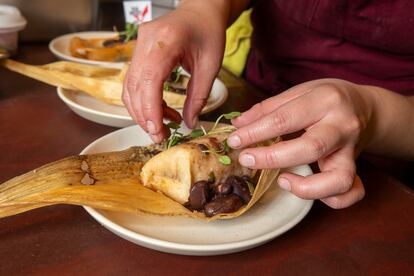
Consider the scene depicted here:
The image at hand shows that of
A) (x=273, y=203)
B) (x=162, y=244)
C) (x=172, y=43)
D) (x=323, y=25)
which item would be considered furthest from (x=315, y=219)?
(x=323, y=25)

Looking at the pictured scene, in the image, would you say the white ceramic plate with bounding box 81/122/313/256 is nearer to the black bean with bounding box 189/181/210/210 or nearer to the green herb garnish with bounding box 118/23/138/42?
the black bean with bounding box 189/181/210/210

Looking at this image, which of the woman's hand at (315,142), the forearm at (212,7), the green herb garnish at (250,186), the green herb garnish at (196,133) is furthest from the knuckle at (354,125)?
the forearm at (212,7)

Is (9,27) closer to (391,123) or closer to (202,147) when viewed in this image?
(202,147)

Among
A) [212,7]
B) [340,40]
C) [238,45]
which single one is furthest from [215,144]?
[238,45]

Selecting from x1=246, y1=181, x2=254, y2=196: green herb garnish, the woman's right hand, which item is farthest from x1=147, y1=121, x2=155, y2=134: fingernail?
x1=246, y1=181, x2=254, y2=196: green herb garnish

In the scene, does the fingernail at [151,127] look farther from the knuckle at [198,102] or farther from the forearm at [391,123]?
the forearm at [391,123]

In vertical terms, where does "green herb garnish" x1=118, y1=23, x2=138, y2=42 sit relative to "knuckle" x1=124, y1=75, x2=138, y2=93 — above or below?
below

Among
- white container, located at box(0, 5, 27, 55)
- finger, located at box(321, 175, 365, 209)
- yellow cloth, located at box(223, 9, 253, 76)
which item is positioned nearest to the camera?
finger, located at box(321, 175, 365, 209)
